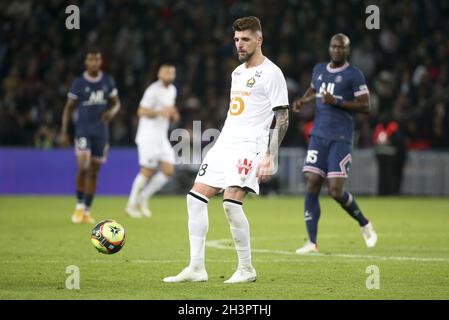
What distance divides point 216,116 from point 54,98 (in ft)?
13.2

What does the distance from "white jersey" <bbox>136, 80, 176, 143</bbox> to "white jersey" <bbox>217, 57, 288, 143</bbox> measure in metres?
8.70

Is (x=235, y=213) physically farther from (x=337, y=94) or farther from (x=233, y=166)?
(x=337, y=94)

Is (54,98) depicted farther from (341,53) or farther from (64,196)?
(341,53)

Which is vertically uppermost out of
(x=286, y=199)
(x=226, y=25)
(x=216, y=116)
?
(x=226, y=25)

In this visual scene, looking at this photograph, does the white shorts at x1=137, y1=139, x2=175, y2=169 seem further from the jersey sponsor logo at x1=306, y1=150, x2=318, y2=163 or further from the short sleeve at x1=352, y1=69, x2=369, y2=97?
the short sleeve at x1=352, y1=69, x2=369, y2=97

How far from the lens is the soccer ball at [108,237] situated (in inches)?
391

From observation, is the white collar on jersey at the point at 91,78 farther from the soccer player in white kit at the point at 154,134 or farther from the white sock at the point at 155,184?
the white sock at the point at 155,184

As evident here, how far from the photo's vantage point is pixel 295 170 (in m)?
24.0

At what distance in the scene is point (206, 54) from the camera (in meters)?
25.8

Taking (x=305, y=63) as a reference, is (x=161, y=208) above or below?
below

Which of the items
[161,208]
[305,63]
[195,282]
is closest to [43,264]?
[195,282]

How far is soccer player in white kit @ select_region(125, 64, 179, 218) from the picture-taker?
1786 cm

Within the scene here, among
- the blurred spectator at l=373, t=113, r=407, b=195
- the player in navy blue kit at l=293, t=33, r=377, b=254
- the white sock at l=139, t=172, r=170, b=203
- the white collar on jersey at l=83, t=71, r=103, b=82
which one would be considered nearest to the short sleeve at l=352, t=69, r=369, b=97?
the player in navy blue kit at l=293, t=33, r=377, b=254

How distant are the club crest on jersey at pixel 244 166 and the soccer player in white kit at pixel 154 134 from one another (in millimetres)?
8649
